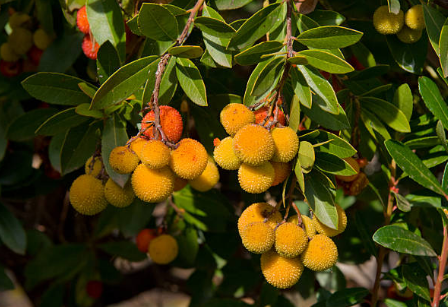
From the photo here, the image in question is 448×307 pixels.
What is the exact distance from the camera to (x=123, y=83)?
96cm

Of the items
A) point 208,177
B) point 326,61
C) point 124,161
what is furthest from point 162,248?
point 326,61

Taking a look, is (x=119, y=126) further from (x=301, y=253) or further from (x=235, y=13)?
(x=235, y=13)

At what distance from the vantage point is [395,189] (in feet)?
4.25

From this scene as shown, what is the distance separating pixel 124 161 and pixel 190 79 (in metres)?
0.20

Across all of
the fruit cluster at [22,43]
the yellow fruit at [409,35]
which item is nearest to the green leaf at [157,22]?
the yellow fruit at [409,35]

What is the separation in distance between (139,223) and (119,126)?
49 centimetres

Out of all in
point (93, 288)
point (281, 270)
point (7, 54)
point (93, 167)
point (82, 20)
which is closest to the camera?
point (281, 270)

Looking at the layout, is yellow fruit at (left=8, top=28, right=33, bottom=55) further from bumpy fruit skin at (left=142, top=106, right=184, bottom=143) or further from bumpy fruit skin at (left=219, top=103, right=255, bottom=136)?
bumpy fruit skin at (left=219, top=103, right=255, bottom=136)

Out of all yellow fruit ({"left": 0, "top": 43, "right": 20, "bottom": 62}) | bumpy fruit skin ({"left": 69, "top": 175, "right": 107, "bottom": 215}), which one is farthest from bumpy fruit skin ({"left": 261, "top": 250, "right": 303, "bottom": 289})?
yellow fruit ({"left": 0, "top": 43, "right": 20, "bottom": 62})

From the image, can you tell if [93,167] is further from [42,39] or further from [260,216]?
[42,39]

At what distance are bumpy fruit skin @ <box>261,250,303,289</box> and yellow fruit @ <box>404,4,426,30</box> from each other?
58cm

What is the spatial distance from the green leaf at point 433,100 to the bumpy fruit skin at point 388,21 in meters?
0.13

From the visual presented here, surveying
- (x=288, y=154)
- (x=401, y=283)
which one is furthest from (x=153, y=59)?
(x=401, y=283)

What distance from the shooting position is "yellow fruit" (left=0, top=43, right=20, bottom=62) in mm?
1569
